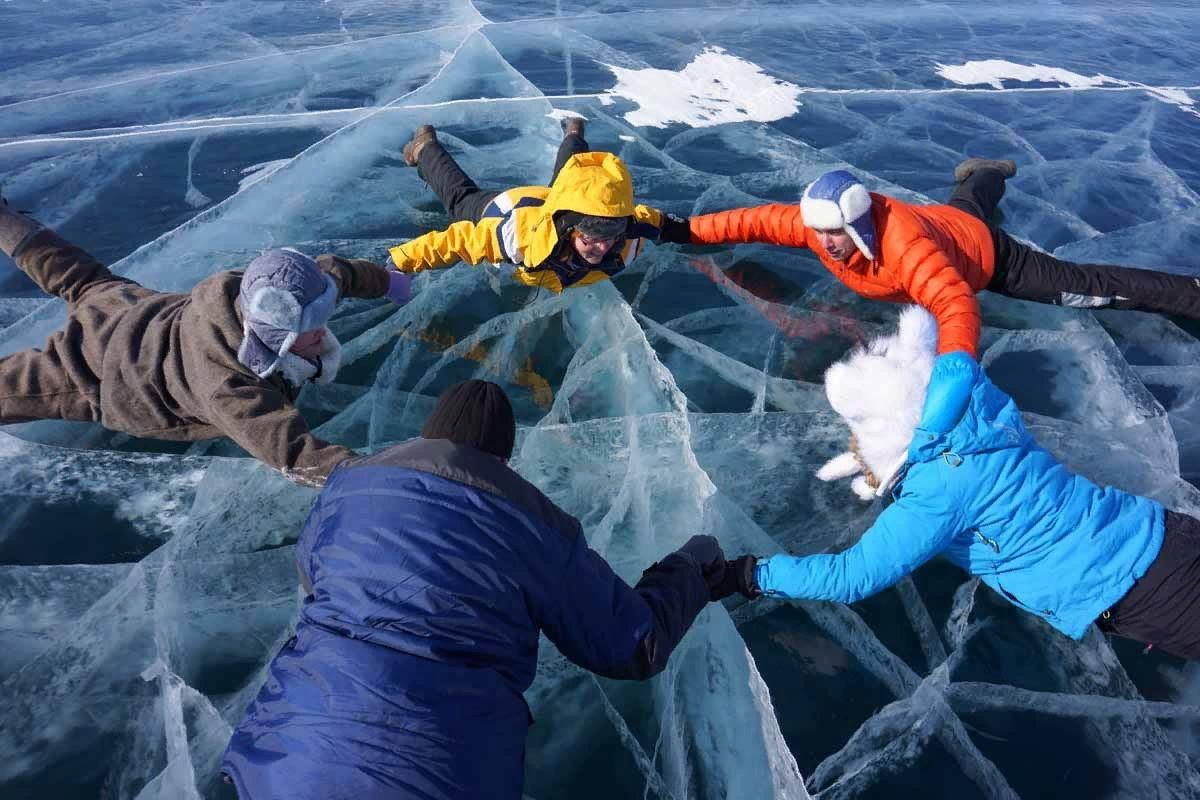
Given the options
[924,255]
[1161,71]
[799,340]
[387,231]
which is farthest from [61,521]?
[1161,71]

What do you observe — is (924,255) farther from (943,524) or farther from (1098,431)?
(943,524)

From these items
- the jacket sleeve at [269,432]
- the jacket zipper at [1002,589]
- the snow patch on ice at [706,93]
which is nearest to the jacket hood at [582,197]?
the jacket sleeve at [269,432]

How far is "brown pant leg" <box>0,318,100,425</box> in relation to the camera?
2117mm

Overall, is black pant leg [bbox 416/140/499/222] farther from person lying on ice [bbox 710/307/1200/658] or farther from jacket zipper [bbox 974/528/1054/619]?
jacket zipper [bbox 974/528/1054/619]

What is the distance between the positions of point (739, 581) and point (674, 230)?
177 centimetres

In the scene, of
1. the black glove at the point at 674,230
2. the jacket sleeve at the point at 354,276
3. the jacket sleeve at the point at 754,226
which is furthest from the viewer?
the black glove at the point at 674,230

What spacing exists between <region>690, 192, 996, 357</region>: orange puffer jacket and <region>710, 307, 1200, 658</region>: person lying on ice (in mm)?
773

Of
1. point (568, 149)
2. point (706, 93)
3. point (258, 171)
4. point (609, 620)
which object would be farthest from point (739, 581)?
point (706, 93)

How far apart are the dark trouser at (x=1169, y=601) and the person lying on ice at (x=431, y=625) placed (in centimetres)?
119

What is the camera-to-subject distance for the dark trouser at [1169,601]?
66.4 inches

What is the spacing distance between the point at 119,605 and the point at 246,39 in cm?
529

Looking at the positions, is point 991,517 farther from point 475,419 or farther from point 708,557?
point 475,419

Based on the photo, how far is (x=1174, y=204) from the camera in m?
4.07

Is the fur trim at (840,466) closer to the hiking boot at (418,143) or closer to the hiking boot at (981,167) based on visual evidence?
the hiking boot at (981,167)
